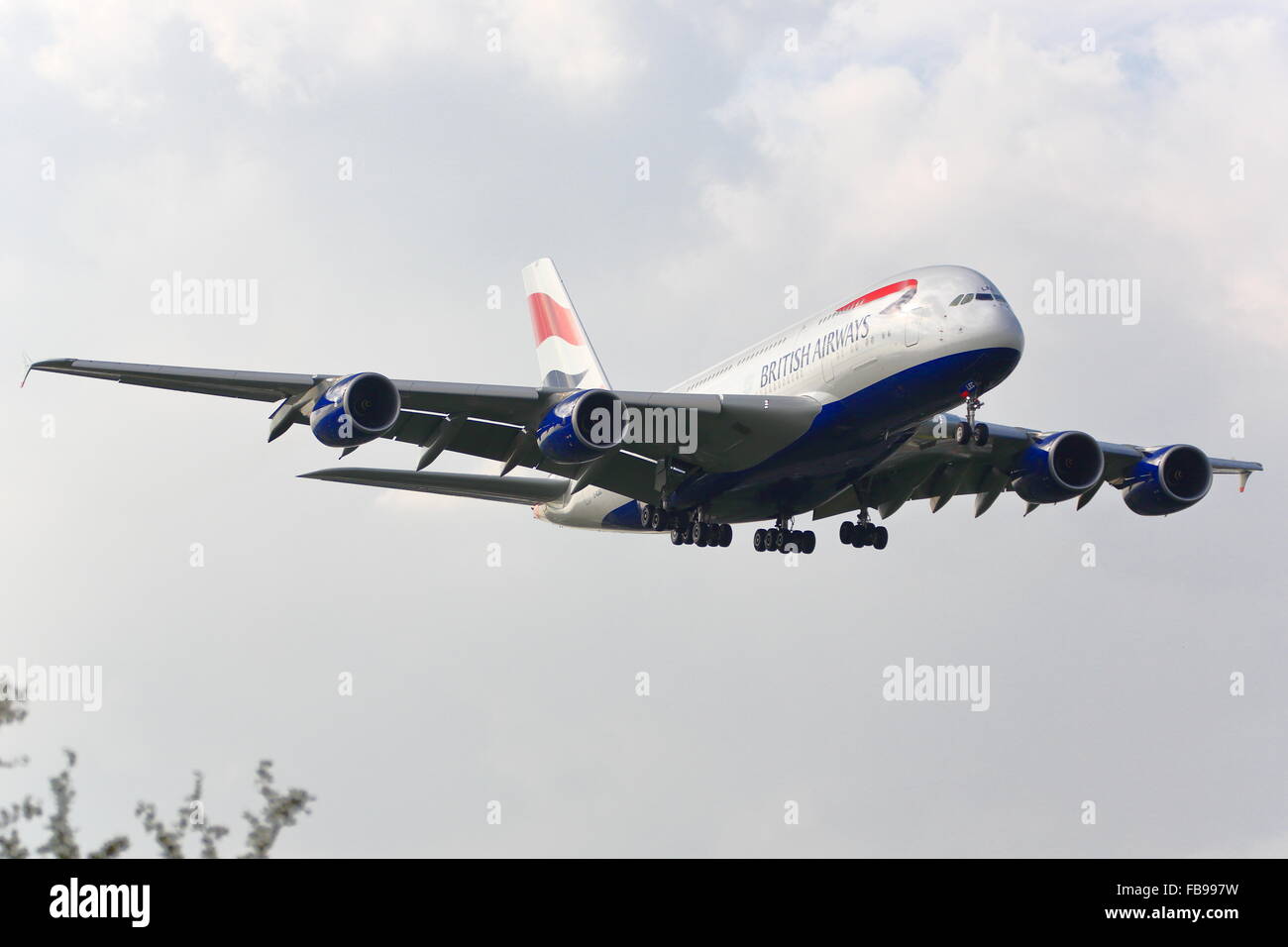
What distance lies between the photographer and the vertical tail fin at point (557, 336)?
4781 cm

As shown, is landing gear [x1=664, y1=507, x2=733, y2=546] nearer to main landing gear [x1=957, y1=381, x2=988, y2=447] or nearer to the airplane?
the airplane

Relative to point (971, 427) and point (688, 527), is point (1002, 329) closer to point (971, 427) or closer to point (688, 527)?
point (971, 427)

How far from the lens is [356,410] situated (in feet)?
106

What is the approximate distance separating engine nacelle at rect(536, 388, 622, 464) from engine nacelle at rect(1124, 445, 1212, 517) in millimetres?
16798

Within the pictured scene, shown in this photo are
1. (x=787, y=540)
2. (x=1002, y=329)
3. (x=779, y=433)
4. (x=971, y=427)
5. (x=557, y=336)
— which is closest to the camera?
(x=1002, y=329)

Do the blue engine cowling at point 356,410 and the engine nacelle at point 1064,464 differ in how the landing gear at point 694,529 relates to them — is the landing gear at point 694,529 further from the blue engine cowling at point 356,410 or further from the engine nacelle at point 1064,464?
the blue engine cowling at point 356,410

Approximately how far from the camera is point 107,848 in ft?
56.1

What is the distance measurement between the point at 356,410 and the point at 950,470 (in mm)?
16985

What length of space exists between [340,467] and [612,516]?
739cm

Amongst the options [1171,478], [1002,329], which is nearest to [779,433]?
[1002,329]

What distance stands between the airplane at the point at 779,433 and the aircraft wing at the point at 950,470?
0.20 feet

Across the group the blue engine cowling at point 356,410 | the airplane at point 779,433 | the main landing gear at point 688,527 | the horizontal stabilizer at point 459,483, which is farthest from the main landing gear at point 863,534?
the blue engine cowling at point 356,410

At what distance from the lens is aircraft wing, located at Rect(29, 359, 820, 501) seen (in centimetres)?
3325
